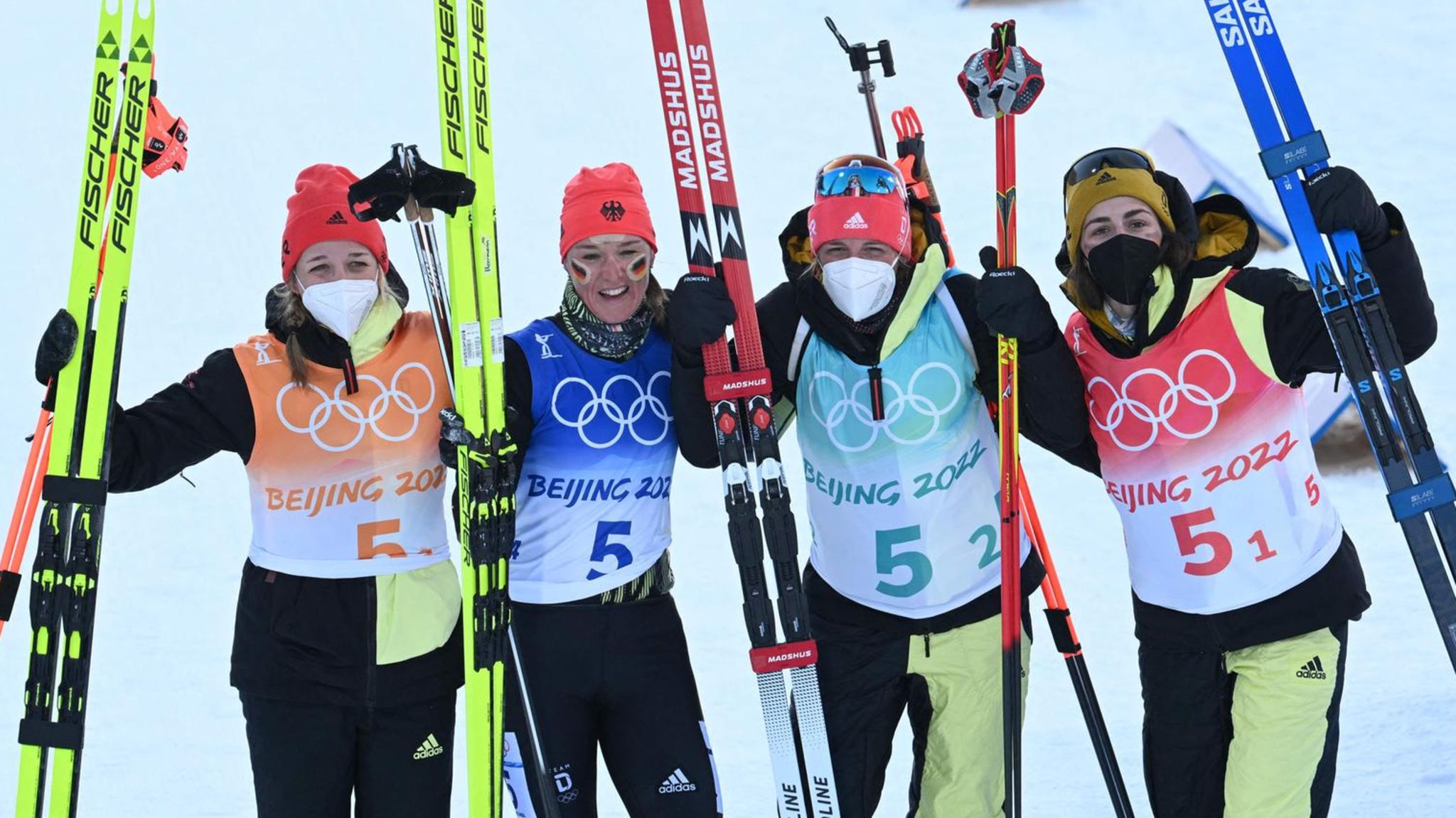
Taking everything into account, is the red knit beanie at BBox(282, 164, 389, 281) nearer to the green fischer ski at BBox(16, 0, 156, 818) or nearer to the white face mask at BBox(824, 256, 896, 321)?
the green fischer ski at BBox(16, 0, 156, 818)

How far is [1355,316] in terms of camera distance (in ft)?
8.57

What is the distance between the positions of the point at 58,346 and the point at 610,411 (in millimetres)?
1068

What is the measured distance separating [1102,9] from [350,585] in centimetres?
1023

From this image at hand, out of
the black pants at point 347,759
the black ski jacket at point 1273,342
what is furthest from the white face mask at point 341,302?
the black ski jacket at point 1273,342

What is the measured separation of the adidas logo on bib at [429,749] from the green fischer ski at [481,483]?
0.07m

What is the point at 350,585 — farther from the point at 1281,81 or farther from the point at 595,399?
the point at 1281,81

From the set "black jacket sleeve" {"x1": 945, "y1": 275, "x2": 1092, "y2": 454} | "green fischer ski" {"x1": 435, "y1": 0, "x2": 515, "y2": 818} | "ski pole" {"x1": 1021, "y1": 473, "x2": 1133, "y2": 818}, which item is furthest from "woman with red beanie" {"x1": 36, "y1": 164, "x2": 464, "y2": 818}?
"ski pole" {"x1": 1021, "y1": 473, "x2": 1133, "y2": 818}

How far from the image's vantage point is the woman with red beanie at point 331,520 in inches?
109

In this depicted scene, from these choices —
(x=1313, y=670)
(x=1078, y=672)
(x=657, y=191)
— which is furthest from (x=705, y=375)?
(x=657, y=191)

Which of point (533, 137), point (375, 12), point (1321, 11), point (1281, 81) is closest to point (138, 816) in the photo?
point (1281, 81)

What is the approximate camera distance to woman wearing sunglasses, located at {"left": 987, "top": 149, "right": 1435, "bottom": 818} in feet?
8.93

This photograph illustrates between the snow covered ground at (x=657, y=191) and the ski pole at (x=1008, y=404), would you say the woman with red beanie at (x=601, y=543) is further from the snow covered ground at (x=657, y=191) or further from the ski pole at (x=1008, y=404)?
the snow covered ground at (x=657, y=191)

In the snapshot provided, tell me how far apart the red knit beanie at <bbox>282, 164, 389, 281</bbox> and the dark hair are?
4.60 feet

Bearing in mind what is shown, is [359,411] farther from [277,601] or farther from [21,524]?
[21,524]
